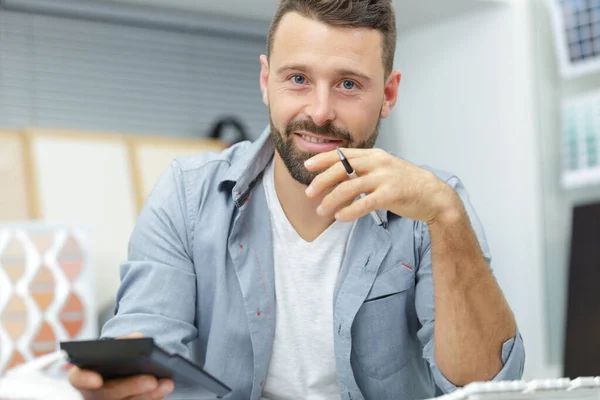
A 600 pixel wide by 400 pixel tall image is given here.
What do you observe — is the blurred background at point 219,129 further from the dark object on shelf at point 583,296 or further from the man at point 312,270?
the man at point 312,270

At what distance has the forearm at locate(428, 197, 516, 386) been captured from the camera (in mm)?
1209

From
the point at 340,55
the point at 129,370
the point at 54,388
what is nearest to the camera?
the point at 54,388

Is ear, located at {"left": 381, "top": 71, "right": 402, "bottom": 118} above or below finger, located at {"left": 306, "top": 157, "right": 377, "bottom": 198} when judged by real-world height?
above

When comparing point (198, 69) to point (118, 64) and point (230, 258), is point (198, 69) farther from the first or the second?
point (230, 258)

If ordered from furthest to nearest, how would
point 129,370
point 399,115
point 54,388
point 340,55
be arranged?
point 399,115 < point 340,55 < point 129,370 < point 54,388

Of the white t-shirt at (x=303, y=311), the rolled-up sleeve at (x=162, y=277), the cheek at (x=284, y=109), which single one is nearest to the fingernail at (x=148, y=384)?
the rolled-up sleeve at (x=162, y=277)

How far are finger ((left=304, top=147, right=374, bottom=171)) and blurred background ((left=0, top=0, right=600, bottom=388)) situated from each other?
1.26 meters

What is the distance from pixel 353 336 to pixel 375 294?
88mm

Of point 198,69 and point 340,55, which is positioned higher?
point 198,69

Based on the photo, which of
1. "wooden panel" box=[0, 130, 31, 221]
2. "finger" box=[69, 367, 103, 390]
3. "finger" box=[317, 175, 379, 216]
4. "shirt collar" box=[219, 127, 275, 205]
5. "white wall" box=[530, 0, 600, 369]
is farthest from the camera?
"white wall" box=[530, 0, 600, 369]

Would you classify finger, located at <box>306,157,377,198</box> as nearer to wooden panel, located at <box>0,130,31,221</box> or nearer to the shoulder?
the shoulder

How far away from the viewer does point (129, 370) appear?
90cm

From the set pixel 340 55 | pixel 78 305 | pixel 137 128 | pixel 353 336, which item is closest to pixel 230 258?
pixel 353 336

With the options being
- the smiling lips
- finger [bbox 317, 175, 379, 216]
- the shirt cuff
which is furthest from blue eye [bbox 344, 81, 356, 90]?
the shirt cuff
